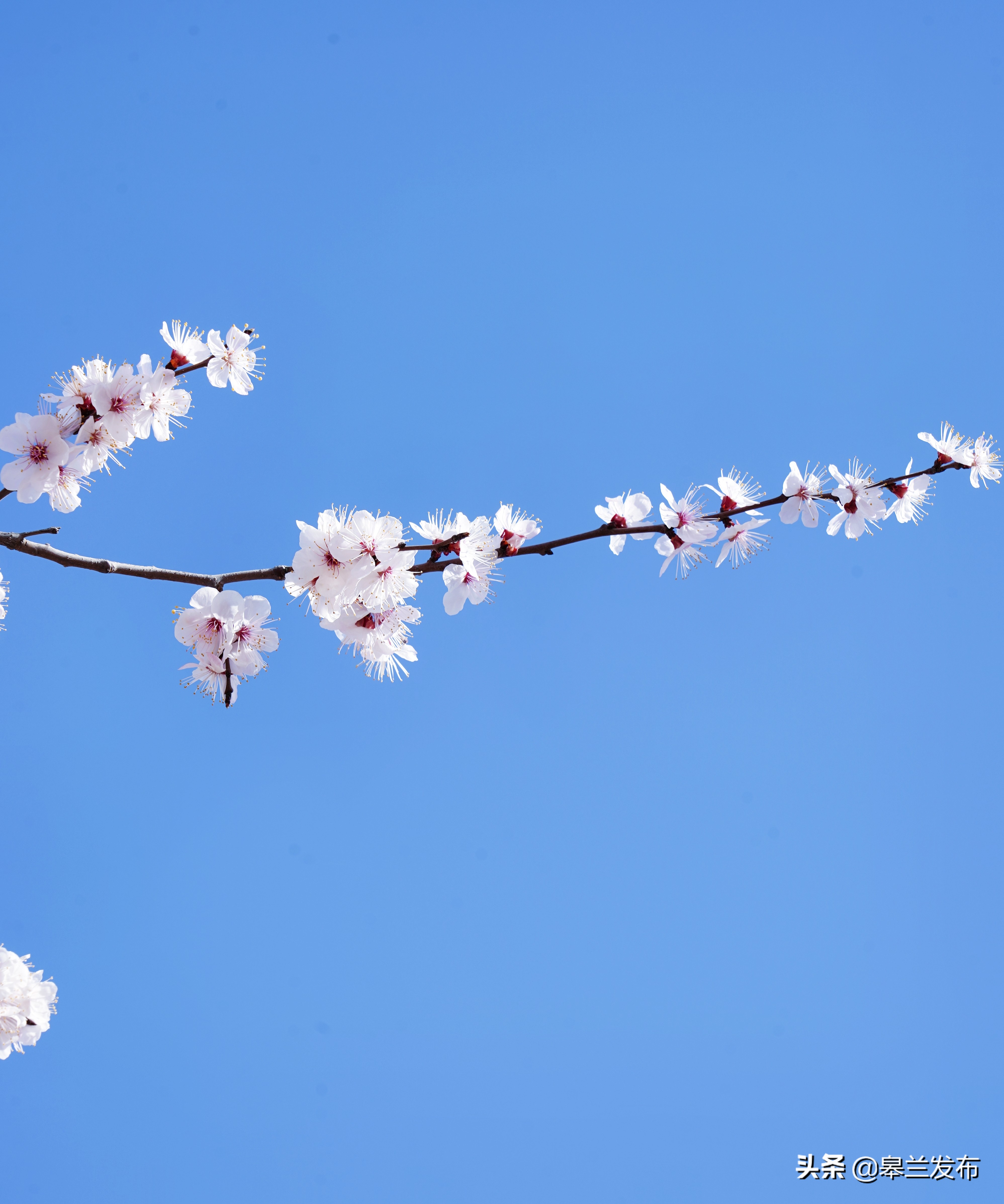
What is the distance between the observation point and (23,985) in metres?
3.47

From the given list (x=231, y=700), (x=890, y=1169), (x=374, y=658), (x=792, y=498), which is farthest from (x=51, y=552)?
(x=890, y=1169)

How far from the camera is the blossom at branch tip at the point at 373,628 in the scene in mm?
2922

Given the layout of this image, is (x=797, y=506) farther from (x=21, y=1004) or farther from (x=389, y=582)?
(x=21, y=1004)

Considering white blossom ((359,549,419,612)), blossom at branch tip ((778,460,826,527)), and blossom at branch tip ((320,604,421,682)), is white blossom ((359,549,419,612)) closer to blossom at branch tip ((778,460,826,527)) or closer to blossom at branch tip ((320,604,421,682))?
blossom at branch tip ((320,604,421,682))

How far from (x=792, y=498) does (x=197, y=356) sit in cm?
242

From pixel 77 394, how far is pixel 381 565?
3.93 feet

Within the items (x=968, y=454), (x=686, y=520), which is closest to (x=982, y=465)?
(x=968, y=454)

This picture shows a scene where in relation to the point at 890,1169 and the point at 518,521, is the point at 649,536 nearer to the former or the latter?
the point at 518,521

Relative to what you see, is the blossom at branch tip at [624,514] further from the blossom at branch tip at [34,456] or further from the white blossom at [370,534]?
the blossom at branch tip at [34,456]

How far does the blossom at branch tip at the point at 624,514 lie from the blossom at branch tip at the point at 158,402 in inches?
61.7

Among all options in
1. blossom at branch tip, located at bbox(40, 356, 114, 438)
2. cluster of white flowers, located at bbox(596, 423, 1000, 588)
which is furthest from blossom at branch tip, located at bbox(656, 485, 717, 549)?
blossom at branch tip, located at bbox(40, 356, 114, 438)

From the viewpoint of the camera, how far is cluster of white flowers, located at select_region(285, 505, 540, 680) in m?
2.73

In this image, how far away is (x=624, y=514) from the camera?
307 cm

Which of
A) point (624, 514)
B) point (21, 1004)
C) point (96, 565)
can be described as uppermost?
point (624, 514)
